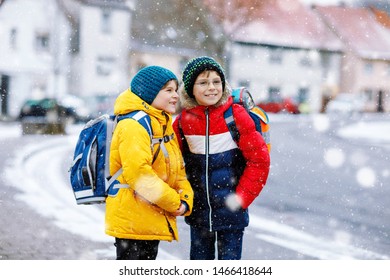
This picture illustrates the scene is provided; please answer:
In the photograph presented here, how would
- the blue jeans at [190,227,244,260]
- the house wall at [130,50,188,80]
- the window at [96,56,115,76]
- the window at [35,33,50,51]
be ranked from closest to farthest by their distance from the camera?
the blue jeans at [190,227,244,260], the house wall at [130,50,188,80], the window at [96,56,115,76], the window at [35,33,50,51]

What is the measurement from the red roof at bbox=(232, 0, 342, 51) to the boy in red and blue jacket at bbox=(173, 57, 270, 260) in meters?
11.5

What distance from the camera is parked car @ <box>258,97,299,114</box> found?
19931 mm

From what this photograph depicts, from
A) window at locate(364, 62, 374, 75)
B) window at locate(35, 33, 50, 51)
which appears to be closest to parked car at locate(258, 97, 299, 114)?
window at locate(364, 62, 374, 75)

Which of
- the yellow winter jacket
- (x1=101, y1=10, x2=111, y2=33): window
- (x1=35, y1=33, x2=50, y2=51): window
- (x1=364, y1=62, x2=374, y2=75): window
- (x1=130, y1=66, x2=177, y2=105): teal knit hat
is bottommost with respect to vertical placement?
the yellow winter jacket

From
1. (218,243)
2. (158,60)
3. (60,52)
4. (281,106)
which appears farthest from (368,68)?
(218,243)

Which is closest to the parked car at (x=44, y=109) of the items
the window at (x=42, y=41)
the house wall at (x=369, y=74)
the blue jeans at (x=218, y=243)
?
the window at (x=42, y=41)

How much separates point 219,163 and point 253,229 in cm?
243

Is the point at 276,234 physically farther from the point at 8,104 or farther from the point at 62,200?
the point at 8,104

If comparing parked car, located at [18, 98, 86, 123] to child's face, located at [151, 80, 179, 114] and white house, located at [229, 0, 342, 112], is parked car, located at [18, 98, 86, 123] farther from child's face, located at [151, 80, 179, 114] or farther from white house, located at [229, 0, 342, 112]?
child's face, located at [151, 80, 179, 114]

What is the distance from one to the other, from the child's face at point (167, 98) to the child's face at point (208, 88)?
167 millimetres

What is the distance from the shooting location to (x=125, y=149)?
2.82 m

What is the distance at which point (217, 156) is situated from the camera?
124 inches

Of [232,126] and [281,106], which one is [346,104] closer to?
[281,106]
